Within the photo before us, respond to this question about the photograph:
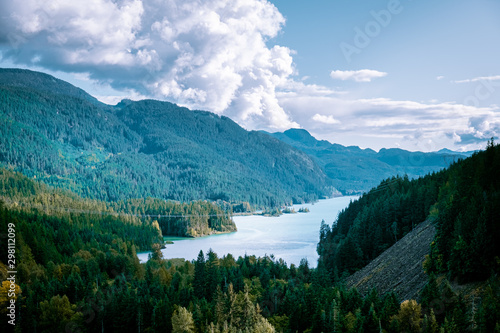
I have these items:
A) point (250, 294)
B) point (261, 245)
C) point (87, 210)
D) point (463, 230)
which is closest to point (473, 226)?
point (463, 230)

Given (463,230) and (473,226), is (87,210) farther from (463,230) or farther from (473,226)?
(473,226)

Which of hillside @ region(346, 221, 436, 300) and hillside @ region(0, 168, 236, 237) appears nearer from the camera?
hillside @ region(346, 221, 436, 300)

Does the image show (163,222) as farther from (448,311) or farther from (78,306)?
(448,311)

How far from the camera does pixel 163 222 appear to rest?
629 ft

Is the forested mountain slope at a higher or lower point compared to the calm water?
higher

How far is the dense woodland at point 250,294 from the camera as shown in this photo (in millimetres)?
36906

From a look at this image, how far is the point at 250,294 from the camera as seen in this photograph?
6056 cm

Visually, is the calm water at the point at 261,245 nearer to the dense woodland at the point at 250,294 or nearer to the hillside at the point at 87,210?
the hillside at the point at 87,210

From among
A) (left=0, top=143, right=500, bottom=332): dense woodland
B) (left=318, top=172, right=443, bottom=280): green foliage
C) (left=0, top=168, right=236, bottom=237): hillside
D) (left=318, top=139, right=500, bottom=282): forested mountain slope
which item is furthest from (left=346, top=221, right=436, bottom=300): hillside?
(left=0, top=168, right=236, bottom=237): hillside

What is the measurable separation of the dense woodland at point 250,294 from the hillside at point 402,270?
2893mm

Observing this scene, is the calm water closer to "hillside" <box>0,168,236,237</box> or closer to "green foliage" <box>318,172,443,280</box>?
"hillside" <box>0,168,236,237</box>

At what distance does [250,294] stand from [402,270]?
22.1m

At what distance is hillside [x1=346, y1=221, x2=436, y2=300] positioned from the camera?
164 feet

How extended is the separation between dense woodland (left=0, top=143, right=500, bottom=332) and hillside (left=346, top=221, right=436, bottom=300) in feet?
9.49
